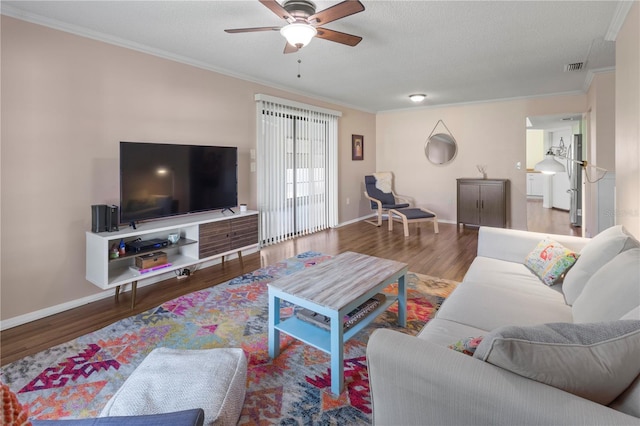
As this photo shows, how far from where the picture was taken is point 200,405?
134 centimetres

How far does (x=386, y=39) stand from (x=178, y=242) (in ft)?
9.46

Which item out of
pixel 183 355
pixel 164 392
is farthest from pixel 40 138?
pixel 164 392

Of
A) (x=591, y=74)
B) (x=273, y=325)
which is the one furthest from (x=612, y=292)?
(x=591, y=74)

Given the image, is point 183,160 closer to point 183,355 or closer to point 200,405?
point 183,355

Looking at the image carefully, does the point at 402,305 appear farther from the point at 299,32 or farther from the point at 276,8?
the point at 276,8

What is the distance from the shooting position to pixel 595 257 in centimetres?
186

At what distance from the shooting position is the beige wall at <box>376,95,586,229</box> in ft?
19.3

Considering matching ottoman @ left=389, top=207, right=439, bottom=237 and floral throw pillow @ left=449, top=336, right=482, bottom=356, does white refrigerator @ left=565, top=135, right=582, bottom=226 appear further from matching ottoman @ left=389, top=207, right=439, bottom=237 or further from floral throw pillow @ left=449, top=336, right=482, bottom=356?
floral throw pillow @ left=449, top=336, right=482, bottom=356

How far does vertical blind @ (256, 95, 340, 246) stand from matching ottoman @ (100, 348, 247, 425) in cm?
316

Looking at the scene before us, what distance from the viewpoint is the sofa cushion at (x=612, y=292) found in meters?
1.29

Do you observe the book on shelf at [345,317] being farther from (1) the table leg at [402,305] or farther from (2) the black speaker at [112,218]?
(2) the black speaker at [112,218]

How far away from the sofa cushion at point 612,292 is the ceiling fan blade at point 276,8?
2.34 meters

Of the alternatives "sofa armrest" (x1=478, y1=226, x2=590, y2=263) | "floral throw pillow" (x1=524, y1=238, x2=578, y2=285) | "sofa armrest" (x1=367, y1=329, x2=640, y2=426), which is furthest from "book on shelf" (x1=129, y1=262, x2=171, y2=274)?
"floral throw pillow" (x1=524, y1=238, x2=578, y2=285)

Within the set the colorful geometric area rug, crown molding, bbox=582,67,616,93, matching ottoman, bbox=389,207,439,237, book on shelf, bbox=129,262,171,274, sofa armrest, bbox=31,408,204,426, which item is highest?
crown molding, bbox=582,67,616,93
